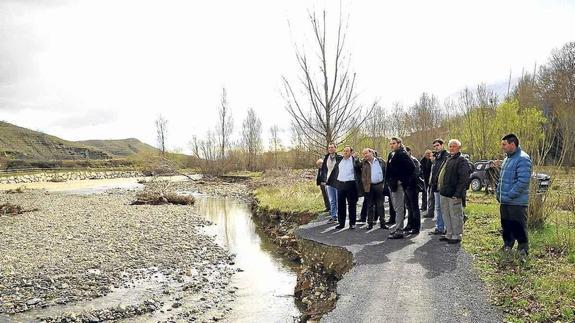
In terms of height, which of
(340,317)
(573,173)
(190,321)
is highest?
(573,173)

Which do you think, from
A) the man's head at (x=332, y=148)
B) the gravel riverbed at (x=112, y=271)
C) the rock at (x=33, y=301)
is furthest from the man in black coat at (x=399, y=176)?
the rock at (x=33, y=301)

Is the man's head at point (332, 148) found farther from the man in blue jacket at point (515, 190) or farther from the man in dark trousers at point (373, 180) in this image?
the man in blue jacket at point (515, 190)

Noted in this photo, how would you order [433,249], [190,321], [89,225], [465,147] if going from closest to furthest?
[190,321], [433,249], [89,225], [465,147]

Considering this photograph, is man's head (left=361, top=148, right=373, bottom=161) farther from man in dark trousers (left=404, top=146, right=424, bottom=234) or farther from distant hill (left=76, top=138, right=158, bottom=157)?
distant hill (left=76, top=138, right=158, bottom=157)

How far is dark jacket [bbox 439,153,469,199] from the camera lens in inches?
300

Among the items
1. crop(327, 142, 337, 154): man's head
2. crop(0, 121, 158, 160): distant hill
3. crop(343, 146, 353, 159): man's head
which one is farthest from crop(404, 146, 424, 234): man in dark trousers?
crop(0, 121, 158, 160): distant hill

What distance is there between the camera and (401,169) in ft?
28.1

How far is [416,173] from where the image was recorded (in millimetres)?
8789

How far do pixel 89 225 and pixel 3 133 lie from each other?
→ 128 metres

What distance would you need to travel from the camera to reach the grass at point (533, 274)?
472cm

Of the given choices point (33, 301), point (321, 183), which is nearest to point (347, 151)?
point (321, 183)

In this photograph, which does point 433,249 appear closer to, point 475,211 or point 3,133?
point 475,211

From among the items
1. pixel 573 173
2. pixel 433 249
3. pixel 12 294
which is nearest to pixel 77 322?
pixel 12 294

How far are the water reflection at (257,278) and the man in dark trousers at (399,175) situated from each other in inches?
106
